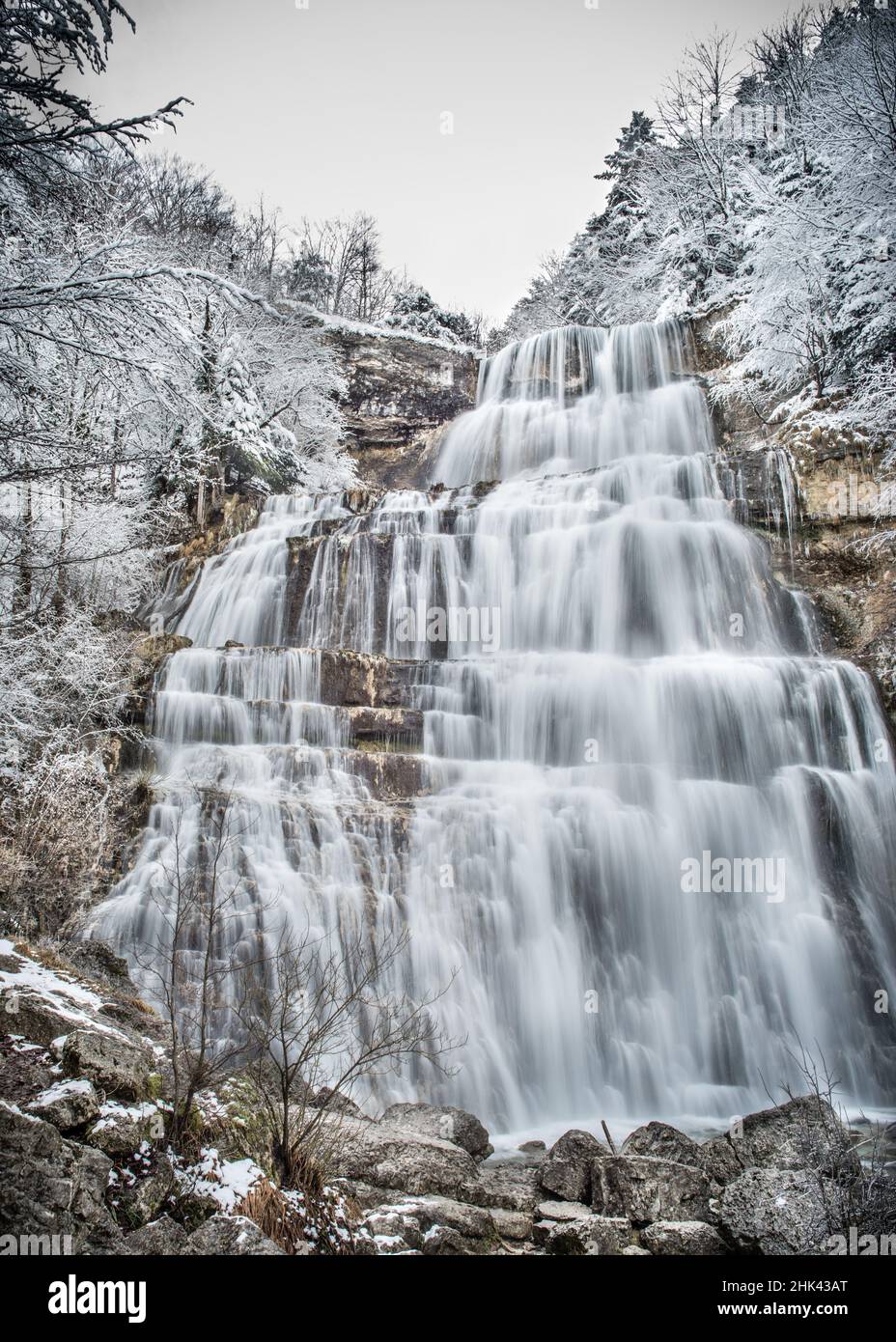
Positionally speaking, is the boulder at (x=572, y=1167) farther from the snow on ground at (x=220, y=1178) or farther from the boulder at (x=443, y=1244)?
the snow on ground at (x=220, y=1178)

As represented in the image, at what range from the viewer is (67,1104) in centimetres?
360

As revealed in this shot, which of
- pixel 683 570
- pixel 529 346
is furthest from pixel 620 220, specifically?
pixel 683 570

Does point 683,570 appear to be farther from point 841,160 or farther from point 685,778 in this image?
point 841,160

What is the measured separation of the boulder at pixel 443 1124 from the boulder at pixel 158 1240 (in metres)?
2.49

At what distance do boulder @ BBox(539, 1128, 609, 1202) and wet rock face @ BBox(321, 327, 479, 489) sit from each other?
20262 millimetres

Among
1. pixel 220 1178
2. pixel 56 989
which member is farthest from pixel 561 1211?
pixel 56 989

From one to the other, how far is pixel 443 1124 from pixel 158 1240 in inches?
120

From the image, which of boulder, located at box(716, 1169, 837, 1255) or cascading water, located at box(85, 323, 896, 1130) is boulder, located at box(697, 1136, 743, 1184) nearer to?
boulder, located at box(716, 1169, 837, 1255)

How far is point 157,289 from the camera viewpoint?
4520 mm

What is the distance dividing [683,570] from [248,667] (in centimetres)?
753

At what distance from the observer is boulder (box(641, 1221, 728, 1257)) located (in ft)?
13.6

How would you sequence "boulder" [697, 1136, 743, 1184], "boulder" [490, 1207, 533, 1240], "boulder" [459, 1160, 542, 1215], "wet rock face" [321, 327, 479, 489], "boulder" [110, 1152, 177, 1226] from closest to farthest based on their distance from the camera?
"boulder" [110, 1152, 177, 1226] → "boulder" [490, 1207, 533, 1240] → "boulder" [459, 1160, 542, 1215] → "boulder" [697, 1136, 743, 1184] → "wet rock face" [321, 327, 479, 489]

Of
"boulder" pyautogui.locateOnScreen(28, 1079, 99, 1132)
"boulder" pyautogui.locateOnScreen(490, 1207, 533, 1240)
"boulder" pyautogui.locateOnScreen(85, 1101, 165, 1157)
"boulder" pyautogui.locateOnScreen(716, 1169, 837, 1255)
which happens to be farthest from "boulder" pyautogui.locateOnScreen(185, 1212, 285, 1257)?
"boulder" pyautogui.locateOnScreen(716, 1169, 837, 1255)
